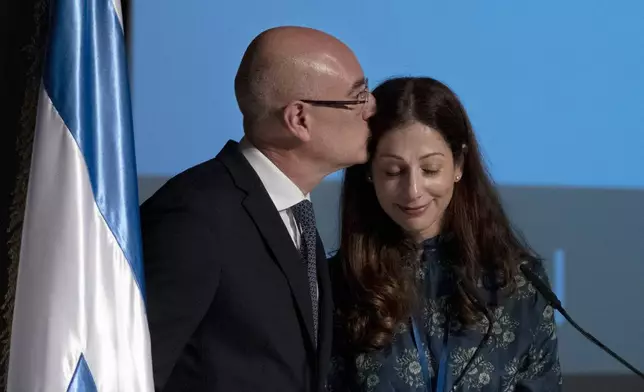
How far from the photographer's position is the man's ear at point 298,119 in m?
1.48

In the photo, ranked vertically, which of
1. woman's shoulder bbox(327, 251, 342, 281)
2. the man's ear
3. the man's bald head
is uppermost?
the man's bald head

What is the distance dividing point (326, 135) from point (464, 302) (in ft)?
1.42

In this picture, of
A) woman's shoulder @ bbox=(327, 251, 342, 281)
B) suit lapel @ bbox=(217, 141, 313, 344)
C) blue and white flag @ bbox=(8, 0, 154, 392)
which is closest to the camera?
blue and white flag @ bbox=(8, 0, 154, 392)

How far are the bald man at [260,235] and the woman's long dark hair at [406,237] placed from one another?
0.44ft

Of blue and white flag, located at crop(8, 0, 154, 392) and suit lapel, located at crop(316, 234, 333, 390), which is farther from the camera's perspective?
suit lapel, located at crop(316, 234, 333, 390)

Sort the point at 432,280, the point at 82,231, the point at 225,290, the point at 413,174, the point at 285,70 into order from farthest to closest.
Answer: the point at 432,280 < the point at 413,174 < the point at 285,70 < the point at 225,290 < the point at 82,231

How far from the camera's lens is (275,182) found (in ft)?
4.90

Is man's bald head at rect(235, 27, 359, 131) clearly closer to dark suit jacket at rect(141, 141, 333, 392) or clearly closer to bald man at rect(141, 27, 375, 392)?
bald man at rect(141, 27, 375, 392)

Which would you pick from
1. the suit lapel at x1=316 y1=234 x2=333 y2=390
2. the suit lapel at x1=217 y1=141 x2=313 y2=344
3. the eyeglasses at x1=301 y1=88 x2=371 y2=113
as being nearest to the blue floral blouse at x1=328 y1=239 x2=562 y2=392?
the suit lapel at x1=316 y1=234 x2=333 y2=390

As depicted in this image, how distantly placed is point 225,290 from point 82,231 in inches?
9.1

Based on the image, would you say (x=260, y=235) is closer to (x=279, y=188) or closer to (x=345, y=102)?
(x=279, y=188)

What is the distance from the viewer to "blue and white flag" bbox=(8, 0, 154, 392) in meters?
1.22

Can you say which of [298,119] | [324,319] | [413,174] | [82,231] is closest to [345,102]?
[298,119]

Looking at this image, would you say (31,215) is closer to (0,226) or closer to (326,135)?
(0,226)
